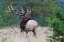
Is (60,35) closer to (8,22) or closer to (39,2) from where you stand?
(8,22)

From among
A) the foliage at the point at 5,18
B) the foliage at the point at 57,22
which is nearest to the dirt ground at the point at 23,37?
the foliage at the point at 57,22

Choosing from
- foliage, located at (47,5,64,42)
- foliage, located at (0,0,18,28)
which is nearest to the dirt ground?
foliage, located at (47,5,64,42)

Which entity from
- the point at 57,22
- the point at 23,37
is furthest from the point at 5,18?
the point at 57,22

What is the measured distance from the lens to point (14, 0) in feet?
75.7

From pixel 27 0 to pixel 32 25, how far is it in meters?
9.67

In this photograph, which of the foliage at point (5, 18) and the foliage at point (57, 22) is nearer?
the foliage at point (57, 22)

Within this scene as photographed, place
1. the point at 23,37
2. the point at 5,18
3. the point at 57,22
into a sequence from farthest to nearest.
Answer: the point at 5,18 < the point at 23,37 < the point at 57,22

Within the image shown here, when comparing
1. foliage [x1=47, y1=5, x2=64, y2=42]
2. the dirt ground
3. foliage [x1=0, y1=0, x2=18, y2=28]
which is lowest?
foliage [x1=0, y1=0, x2=18, y2=28]

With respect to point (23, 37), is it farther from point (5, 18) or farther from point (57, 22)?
point (5, 18)

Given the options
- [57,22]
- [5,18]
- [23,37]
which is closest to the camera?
[57,22]

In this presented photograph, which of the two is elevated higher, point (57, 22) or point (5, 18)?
point (57, 22)

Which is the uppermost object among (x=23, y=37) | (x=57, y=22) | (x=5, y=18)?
(x=57, y=22)

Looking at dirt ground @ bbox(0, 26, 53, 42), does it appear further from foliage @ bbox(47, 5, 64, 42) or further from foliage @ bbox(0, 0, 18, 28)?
foliage @ bbox(0, 0, 18, 28)

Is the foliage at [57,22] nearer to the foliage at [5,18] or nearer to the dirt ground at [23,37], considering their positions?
the dirt ground at [23,37]
